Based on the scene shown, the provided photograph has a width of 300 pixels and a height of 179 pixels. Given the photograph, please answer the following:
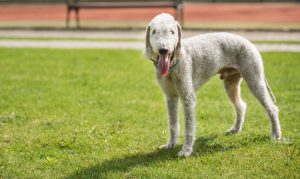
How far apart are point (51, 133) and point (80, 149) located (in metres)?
0.87

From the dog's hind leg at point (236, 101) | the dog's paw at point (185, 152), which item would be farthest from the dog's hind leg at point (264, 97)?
the dog's paw at point (185, 152)

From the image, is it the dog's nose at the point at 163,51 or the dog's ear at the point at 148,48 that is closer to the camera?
the dog's nose at the point at 163,51

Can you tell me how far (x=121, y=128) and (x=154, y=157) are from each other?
139 centimetres

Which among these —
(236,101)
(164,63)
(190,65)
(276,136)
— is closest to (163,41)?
(164,63)

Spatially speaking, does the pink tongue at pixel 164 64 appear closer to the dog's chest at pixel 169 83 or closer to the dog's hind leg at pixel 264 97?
the dog's chest at pixel 169 83

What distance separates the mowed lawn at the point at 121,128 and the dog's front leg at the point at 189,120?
13cm

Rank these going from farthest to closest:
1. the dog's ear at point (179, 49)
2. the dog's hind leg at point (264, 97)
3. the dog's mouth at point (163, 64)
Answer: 1. the dog's hind leg at point (264, 97)
2. the dog's ear at point (179, 49)
3. the dog's mouth at point (163, 64)

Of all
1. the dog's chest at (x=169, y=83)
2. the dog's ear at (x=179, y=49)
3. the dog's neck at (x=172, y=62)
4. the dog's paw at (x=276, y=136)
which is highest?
the dog's ear at (x=179, y=49)

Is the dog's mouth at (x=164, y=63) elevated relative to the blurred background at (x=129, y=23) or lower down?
elevated

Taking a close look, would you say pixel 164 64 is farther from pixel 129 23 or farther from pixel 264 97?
pixel 129 23

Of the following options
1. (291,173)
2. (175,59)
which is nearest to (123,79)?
(175,59)

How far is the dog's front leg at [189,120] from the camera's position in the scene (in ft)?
20.8

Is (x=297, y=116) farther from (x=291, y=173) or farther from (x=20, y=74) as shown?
(x=20, y=74)

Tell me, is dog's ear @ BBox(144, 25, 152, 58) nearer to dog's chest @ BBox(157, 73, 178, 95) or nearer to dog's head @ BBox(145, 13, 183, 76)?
dog's head @ BBox(145, 13, 183, 76)
